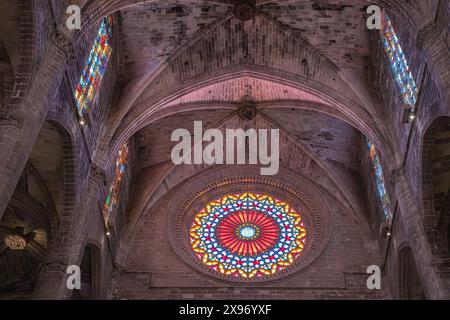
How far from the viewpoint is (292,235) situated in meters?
18.5

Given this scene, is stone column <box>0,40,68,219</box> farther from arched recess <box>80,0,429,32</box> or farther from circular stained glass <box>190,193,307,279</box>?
circular stained glass <box>190,193,307,279</box>

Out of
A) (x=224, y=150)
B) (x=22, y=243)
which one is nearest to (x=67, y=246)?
(x=22, y=243)

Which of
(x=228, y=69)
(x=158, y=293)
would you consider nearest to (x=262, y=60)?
(x=228, y=69)

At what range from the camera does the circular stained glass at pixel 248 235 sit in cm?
1775

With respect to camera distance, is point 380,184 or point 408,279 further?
point 380,184

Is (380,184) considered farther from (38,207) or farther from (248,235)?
(38,207)

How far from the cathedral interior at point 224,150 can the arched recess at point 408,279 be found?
0.04 m

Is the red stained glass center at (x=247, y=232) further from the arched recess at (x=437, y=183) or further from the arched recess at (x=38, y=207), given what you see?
the arched recess at (x=437, y=183)

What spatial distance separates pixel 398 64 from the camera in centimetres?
1441

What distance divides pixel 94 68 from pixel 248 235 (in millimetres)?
6885

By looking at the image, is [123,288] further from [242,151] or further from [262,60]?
[262,60]

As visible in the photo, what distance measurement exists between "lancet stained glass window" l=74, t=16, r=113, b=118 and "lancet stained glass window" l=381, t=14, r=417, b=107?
22.2 ft

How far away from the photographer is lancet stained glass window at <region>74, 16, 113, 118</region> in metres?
13.8

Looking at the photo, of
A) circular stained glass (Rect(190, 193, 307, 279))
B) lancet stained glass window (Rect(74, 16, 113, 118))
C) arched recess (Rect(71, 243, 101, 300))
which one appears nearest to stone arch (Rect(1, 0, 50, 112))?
lancet stained glass window (Rect(74, 16, 113, 118))
